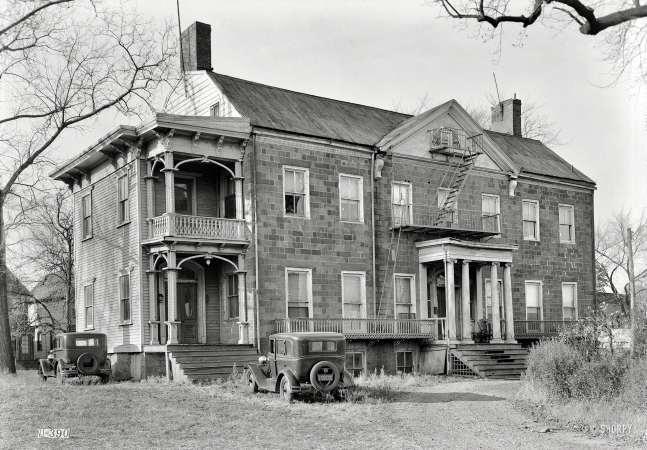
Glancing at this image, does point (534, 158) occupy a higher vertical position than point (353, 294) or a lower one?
higher

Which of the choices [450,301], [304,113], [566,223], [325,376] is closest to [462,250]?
[450,301]

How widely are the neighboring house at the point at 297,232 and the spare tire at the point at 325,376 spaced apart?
18.5 ft

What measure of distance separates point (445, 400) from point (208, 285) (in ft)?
35.3

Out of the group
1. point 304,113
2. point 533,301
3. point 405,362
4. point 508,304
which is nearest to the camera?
point 405,362

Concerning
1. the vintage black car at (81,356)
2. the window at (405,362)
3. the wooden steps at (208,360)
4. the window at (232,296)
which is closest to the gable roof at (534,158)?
the window at (405,362)

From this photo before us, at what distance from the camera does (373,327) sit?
27734 millimetres

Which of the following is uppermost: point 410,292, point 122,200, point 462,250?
point 122,200

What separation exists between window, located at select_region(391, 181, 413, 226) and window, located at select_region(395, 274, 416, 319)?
2.16 m

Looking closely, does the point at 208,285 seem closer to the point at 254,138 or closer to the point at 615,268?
the point at 254,138

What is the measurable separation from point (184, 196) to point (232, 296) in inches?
157

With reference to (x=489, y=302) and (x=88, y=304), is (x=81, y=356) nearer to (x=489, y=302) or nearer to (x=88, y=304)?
(x=88, y=304)

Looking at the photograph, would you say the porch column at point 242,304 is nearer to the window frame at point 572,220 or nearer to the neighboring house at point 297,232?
the neighboring house at point 297,232

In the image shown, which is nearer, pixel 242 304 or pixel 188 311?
pixel 242 304

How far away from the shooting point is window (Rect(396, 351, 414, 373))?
93.9 ft
